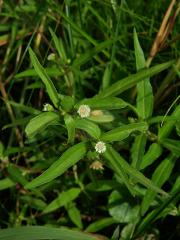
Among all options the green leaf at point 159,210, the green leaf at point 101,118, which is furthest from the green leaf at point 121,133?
the green leaf at point 159,210

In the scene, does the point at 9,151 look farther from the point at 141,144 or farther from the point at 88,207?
the point at 141,144

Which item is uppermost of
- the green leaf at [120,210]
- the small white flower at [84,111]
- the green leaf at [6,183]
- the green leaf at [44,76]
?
the green leaf at [44,76]

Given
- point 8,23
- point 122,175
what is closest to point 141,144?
point 122,175

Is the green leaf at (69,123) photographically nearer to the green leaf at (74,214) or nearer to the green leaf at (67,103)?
the green leaf at (67,103)

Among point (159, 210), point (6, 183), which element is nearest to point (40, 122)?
point (159, 210)

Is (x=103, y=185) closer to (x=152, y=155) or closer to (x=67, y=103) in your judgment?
(x=152, y=155)

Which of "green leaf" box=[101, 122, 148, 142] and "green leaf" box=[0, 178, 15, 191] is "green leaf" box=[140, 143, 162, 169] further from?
"green leaf" box=[0, 178, 15, 191]
